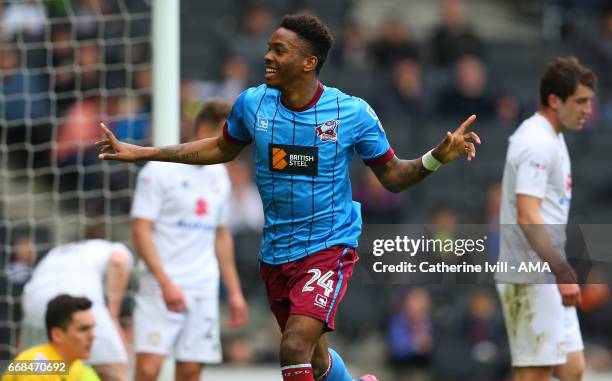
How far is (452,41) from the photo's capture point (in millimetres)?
15008

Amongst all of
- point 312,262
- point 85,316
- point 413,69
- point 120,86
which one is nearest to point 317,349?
point 312,262

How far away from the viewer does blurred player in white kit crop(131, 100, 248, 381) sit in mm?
8391

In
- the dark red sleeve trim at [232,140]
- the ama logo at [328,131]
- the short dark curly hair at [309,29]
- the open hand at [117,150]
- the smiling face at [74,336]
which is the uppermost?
the short dark curly hair at [309,29]

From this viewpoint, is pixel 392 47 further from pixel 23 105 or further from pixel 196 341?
pixel 196 341

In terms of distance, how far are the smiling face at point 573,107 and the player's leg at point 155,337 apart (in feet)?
9.59

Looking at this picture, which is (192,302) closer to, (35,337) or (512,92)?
(35,337)

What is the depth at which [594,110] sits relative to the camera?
48.4ft

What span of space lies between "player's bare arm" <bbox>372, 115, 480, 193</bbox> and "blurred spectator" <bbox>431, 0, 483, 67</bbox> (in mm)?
8632

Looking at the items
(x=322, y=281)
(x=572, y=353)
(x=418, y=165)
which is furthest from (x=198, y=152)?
(x=572, y=353)

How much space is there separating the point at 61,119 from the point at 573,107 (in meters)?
5.57

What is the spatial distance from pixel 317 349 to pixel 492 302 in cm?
631

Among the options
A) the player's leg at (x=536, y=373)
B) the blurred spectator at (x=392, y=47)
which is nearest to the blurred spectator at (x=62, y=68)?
the blurred spectator at (x=392, y=47)

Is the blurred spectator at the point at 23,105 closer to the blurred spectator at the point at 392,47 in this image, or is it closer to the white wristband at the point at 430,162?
the blurred spectator at the point at 392,47

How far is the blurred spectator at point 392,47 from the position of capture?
14.8 m
